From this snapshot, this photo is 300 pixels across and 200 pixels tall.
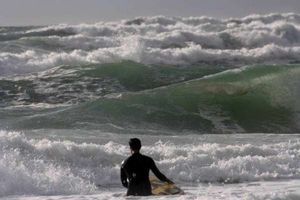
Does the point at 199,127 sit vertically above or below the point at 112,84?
below

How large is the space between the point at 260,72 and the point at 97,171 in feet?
41.2

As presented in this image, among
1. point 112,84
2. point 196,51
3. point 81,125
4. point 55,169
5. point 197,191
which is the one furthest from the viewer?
point 196,51

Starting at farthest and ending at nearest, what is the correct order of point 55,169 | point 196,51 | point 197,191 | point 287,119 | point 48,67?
1. point 196,51
2. point 48,67
3. point 287,119
4. point 55,169
5. point 197,191

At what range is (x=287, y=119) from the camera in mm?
17562

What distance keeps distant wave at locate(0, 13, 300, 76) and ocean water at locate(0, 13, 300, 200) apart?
0.11 meters

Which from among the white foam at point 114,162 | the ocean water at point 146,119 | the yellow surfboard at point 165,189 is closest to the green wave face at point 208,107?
the ocean water at point 146,119

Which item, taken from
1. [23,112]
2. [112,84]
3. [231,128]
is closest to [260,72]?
[112,84]

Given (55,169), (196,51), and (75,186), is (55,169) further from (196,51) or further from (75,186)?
(196,51)

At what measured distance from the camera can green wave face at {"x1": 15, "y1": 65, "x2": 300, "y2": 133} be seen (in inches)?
609

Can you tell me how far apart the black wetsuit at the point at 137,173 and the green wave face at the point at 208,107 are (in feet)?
21.7

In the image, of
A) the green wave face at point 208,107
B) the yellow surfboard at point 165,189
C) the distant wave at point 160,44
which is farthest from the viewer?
the distant wave at point 160,44

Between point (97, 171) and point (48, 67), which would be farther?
point (48, 67)

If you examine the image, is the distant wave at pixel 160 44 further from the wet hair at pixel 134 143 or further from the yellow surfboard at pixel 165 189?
the wet hair at pixel 134 143

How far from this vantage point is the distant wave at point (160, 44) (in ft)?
89.6
